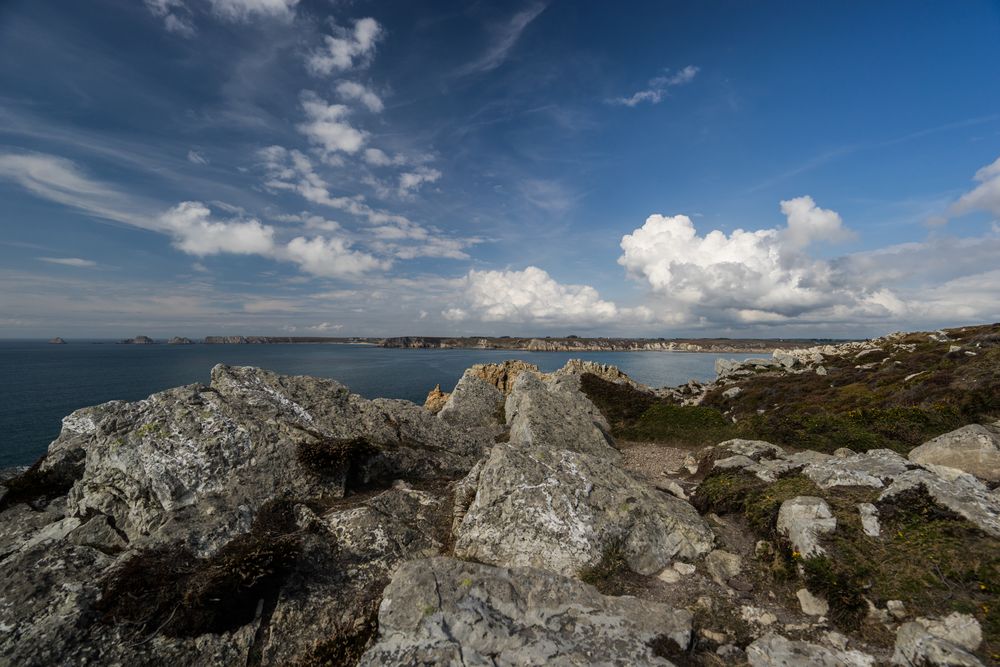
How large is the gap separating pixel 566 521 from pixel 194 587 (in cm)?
656

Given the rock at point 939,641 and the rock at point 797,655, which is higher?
the rock at point 939,641

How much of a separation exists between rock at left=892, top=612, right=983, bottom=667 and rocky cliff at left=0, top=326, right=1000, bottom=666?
28 millimetres

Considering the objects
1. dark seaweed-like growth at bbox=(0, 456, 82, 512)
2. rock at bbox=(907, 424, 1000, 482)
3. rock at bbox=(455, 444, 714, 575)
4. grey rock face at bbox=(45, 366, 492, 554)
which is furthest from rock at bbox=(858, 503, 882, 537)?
dark seaweed-like growth at bbox=(0, 456, 82, 512)

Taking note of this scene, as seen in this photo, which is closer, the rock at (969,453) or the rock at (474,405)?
the rock at (969,453)

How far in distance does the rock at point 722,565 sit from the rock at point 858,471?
12.3 feet

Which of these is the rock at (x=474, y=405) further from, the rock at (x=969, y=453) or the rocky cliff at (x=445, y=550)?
the rock at (x=969, y=453)

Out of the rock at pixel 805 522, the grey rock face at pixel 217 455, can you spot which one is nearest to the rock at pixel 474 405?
the grey rock face at pixel 217 455

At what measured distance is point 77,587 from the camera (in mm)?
6605

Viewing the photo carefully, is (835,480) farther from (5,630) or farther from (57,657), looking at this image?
(5,630)

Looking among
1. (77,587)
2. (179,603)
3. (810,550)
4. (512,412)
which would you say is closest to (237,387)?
(77,587)

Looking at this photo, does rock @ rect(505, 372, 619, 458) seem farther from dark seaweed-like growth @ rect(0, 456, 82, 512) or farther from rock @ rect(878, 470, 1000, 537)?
dark seaweed-like growth @ rect(0, 456, 82, 512)

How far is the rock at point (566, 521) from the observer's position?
26.9ft

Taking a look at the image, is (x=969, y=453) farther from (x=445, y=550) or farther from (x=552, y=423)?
(x=445, y=550)

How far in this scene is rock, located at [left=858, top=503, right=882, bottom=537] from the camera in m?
7.97
